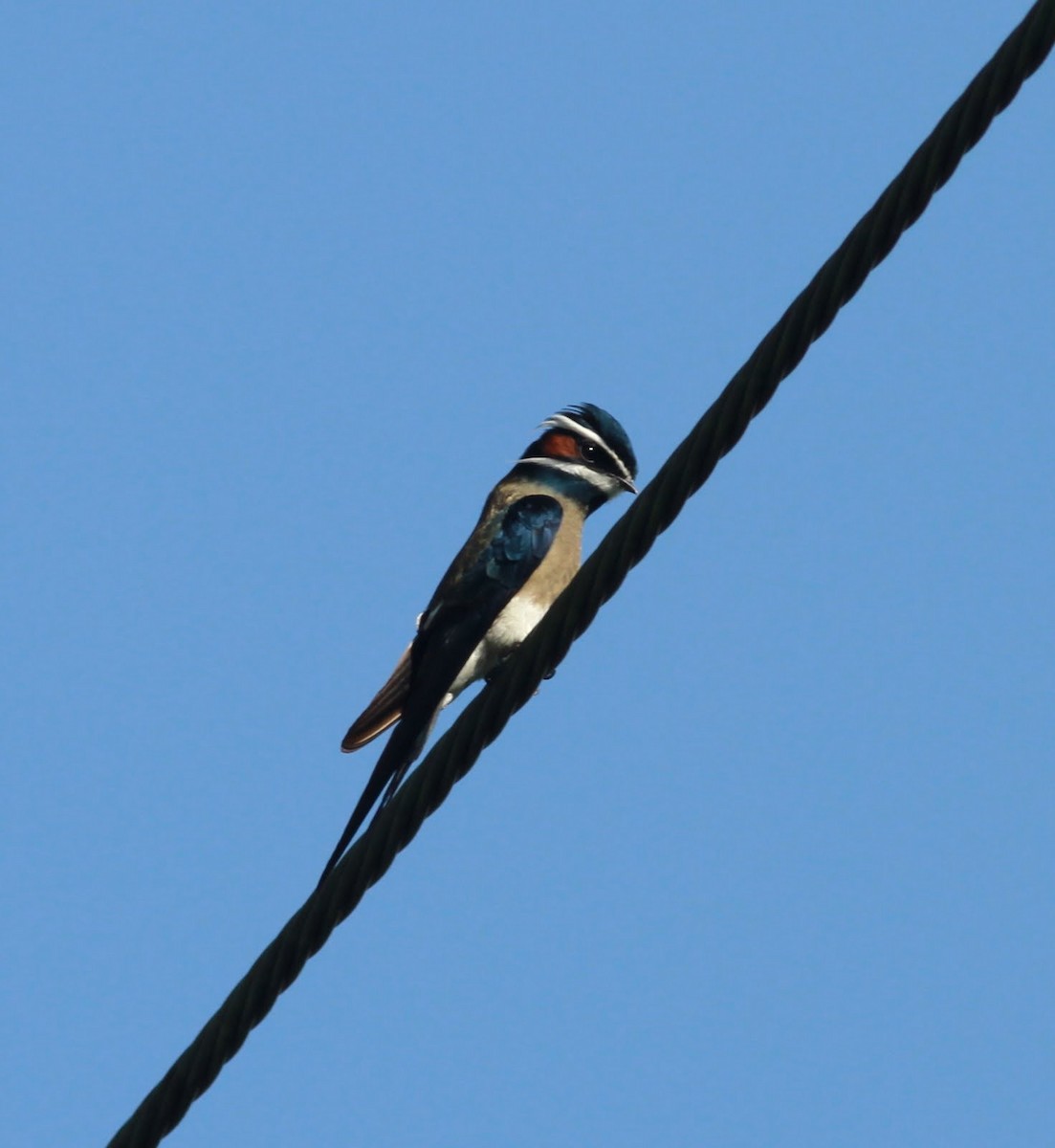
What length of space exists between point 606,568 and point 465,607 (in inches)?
128

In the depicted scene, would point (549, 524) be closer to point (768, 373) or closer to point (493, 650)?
point (493, 650)

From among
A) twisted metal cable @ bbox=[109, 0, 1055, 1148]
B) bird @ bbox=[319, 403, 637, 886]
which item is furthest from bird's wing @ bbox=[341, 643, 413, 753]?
twisted metal cable @ bbox=[109, 0, 1055, 1148]

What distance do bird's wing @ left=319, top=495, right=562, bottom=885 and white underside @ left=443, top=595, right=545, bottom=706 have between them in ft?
0.16

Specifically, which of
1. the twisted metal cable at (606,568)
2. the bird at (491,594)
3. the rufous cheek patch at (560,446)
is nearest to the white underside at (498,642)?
the bird at (491,594)

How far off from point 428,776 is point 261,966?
61 cm

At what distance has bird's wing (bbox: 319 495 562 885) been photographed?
294 inches

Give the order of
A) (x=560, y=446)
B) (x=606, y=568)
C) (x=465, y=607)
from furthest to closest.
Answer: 1. (x=560, y=446)
2. (x=465, y=607)
3. (x=606, y=568)

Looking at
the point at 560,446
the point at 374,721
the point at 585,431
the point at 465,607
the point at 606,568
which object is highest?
the point at 585,431

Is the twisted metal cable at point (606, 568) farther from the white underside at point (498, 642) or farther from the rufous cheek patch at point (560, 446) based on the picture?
the rufous cheek patch at point (560, 446)

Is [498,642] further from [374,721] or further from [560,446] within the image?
[560,446]

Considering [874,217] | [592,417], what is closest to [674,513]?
[874,217]

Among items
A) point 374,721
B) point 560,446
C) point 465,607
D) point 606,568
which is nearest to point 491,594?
point 465,607

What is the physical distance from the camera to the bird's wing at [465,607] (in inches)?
294

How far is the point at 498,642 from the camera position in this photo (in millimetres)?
8102
